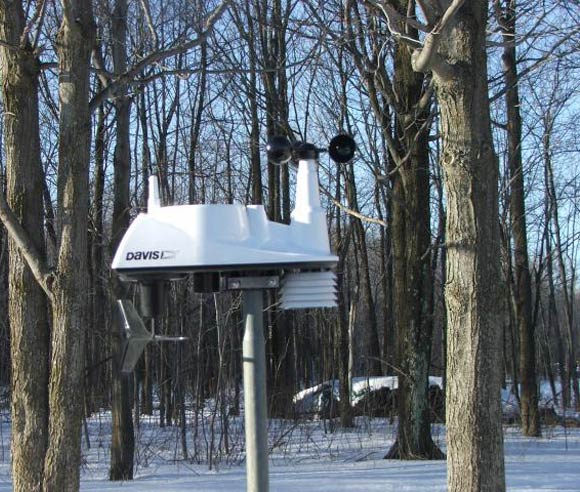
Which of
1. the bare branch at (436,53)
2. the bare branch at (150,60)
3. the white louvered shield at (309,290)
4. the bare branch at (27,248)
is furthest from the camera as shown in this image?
the bare branch at (150,60)

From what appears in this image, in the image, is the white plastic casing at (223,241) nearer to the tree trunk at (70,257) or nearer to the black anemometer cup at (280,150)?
the black anemometer cup at (280,150)

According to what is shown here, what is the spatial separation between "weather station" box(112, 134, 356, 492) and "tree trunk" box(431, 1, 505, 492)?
2193 mm

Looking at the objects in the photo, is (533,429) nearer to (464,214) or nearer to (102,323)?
(464,214)

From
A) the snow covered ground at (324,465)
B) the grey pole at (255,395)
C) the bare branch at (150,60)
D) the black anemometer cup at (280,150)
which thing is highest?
the bare branch at (150,60)

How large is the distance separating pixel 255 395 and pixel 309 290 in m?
0.33

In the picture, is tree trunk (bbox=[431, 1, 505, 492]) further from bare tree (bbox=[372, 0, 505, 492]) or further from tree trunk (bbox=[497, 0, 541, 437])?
tree trunk (bbox=[497, 0, 541, 437])

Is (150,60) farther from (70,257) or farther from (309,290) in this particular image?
(309,290)

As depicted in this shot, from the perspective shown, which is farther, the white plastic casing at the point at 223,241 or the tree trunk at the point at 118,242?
the tree trunk at the point at 118,242

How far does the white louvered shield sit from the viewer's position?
214 centimetres

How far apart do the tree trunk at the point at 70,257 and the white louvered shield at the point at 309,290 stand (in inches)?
134

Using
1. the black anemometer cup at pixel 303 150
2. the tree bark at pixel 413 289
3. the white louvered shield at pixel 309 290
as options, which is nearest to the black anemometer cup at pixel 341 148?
the black anemometer cup at pixel 303 150

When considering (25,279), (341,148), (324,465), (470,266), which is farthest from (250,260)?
(324,465)

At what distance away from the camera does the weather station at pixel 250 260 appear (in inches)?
85.0

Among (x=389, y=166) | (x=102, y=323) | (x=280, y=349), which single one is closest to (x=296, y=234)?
(x=389, y=166)
